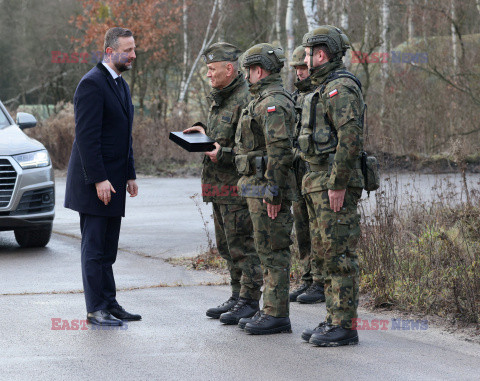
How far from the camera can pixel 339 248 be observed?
532 cm

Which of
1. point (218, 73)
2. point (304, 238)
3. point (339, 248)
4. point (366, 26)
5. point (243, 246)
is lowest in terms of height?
point (304, 238)

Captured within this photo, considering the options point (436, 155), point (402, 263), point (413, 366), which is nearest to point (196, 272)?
point (402, 263)

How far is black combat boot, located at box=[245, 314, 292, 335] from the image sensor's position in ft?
18.7

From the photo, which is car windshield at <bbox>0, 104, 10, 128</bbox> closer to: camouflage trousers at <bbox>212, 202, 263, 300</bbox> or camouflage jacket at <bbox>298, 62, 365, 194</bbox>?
camouflage trousers at <bbox>212, 202, 263, 300</bbox>

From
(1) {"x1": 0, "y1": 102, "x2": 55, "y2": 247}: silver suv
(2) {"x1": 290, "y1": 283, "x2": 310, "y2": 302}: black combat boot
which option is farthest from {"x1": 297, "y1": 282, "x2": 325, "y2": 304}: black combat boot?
(1) {"x1": 0, "y1": 102, "x2": 55, "y2": 247}: silver suv

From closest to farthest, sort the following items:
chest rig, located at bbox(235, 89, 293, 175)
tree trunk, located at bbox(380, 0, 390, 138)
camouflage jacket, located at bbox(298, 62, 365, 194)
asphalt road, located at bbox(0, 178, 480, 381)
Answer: asphalt road, located at bbox(0, 178, 480, 381) → camouflage jacket, located at bbox(298, 62, 365, 194) → chest rig, located at bbox(235, 89, 293, 175) → tree trunk, located at bbox(380, 0, 390, 138)

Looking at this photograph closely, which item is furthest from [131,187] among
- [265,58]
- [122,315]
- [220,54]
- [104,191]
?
[265,58]

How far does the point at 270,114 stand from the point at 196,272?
3.30m

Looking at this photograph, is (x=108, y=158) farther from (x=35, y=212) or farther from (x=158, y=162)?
(x=158, y=162)

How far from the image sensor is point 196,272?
8453 millimetres

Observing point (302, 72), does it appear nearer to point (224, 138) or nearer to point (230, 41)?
point (224, 138)

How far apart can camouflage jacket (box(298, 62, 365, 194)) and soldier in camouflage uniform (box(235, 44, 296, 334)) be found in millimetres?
225

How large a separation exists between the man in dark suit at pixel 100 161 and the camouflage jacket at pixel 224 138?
2.18 feet

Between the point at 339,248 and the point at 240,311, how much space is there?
3.77 feet
